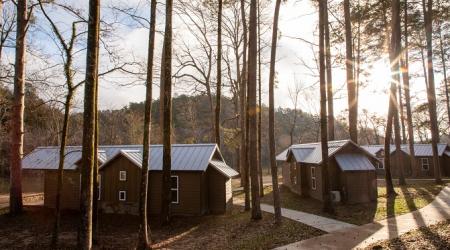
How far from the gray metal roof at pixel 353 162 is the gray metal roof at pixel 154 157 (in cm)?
745

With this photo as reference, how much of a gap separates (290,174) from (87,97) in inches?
838

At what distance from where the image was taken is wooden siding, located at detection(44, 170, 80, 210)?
21328mm

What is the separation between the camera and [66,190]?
2169 cm

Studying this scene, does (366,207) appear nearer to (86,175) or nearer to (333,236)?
(333,236)

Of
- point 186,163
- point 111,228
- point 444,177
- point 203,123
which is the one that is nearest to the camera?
point 111,228

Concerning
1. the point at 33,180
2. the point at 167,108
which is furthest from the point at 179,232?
the point at 33,180

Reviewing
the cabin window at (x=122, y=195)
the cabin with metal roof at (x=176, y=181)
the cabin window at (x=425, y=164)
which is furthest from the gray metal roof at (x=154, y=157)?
the cabin window at (x=425, y=164)

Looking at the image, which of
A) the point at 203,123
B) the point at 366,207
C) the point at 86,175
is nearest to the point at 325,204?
the point at 366,207

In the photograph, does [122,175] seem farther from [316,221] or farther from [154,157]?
[316,221]

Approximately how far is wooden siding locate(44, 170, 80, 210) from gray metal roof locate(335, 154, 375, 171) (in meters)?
16.2

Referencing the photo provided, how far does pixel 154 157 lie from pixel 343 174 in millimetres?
11268

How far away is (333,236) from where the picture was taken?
12195 millimetres

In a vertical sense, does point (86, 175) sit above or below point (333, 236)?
above

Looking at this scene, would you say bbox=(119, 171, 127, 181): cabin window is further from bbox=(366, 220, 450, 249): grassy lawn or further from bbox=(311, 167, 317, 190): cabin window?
bbox=(366, 220, 450, 249): grassy lawn
